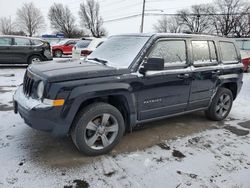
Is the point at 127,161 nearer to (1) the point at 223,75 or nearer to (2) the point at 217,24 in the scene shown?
(1) the point at 223,75

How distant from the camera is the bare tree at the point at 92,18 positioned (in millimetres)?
64375

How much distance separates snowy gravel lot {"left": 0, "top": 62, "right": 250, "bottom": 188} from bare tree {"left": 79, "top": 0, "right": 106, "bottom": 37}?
61205mm

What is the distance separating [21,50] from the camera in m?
11.9

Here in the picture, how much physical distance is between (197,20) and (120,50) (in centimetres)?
6138

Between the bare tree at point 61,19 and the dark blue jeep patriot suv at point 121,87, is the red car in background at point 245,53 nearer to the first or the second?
the dark blue jeep patriot suv at point 121,87

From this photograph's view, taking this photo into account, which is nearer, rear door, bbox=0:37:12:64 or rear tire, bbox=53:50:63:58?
rear door, bbox=0:37:12:64

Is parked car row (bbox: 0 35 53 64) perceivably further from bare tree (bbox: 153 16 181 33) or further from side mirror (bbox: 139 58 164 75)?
bare tree (bbox: 153 16 181 33)

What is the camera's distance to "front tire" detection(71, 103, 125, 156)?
3.29 meters

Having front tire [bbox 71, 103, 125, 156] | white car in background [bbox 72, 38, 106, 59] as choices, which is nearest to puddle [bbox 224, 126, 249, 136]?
front tire [bbox 71, 103, 125, 156]

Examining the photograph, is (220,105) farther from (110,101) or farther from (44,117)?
(44,117)

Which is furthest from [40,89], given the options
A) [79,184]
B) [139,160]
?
[139,160]

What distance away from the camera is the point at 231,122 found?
5.23 meters

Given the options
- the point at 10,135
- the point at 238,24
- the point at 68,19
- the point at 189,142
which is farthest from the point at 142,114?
the point at 68,19

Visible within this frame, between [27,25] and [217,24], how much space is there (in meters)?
47.6
